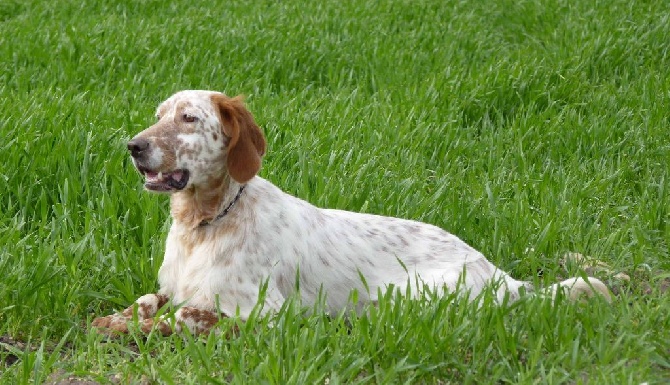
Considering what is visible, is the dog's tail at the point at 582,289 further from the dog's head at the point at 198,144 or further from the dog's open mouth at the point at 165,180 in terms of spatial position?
the dog's open mouth at the point at 165,180

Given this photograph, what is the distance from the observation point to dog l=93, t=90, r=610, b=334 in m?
4.35

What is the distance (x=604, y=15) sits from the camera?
34.6 ft

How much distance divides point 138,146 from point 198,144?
10.0 inches

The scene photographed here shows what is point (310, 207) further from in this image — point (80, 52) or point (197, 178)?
point (80, 52)

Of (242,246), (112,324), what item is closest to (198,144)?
(242,246)

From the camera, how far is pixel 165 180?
439 cm

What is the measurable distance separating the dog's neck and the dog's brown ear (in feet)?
0.44

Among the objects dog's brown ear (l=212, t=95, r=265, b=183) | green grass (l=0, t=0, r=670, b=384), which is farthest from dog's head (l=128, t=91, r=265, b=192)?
green grass (l=0, t=0, r=670, b=384)

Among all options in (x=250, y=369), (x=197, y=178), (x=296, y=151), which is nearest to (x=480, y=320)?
(x=250, y=369)

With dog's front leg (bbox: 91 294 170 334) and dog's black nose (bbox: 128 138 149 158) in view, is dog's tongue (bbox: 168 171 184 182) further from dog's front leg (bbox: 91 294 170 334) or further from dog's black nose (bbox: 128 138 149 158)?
dog's front leg (bbox: 91 294 170 334)

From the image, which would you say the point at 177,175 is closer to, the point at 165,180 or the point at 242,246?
the point at 165,180

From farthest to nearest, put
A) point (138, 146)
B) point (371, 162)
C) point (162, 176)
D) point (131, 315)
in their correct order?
point (371, 162) → point (131, 315) → point (162, 176) → point (138, 146)

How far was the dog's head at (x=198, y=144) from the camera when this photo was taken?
432cm

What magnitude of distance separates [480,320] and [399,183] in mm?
2129
